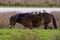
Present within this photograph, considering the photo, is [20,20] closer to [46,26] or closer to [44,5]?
[46,26]

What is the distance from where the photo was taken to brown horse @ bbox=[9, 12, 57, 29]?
656 inches

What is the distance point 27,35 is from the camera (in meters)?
10.9

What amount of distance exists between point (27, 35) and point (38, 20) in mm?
6328

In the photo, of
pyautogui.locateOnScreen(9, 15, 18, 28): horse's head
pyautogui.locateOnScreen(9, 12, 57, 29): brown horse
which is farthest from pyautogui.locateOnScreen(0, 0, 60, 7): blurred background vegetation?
pyautogui.locateOnScreen(9, 15, 18, 28): horse's head

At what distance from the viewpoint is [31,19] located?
16938mm

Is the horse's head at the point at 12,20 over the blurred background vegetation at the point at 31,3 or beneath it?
over

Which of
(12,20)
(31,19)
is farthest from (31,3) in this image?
(12,20)

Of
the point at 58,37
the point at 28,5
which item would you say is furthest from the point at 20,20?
the point at 28,5

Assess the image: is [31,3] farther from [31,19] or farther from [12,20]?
[12,20]

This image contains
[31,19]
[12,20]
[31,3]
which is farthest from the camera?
[31,3]

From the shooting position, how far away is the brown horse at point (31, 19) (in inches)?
656

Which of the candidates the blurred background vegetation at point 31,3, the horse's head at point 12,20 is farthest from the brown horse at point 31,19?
the blurred background vegetation at point 31,3

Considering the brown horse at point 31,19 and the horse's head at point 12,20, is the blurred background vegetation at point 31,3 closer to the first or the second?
the brown horse at point 31,19

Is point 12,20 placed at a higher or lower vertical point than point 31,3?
higher
